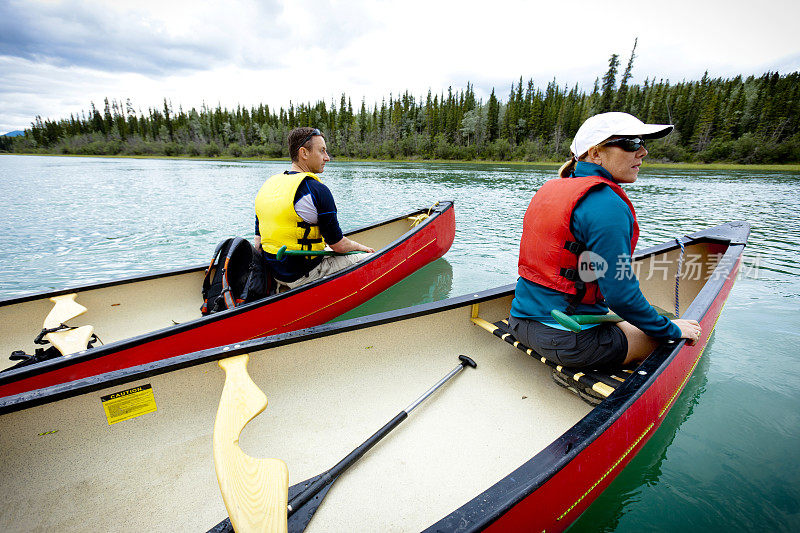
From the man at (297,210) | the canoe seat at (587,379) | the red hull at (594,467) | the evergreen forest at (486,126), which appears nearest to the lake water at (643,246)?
the red hull at (594,467)

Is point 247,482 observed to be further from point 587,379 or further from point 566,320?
point 587,379

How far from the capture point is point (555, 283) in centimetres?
226

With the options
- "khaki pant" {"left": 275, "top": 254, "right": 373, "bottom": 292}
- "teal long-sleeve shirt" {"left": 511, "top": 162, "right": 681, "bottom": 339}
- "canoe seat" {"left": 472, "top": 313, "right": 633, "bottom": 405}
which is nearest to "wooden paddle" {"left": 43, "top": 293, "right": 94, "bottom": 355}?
"khaki pant" {"left": 275, "top": 254, "right": 373, "bottom": 292}

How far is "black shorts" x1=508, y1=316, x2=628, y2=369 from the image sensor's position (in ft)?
7.61

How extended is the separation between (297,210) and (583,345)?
9.32 ft

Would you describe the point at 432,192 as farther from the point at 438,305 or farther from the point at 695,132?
the point at 695,132

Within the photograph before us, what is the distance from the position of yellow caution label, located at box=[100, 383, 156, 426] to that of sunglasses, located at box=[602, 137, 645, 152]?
3.08 m

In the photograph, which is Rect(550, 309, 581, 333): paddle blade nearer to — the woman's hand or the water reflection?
the woman's hand

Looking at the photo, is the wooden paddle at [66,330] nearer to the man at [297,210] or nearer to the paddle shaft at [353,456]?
the man at [297,210]

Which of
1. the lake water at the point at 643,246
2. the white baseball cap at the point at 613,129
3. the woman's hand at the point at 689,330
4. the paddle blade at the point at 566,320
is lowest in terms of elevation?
the lake water at the point at 643,246

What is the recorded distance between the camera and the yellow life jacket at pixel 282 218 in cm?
360

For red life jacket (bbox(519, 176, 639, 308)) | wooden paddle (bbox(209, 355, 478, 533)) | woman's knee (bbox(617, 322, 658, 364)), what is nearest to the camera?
wooden paddle (bbox(209, 355, 478, 533))

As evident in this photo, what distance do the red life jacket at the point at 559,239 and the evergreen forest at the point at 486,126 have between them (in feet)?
189

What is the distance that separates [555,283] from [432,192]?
18.9 metres
